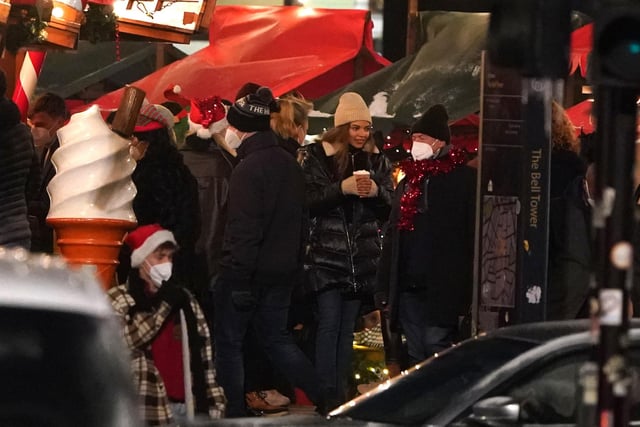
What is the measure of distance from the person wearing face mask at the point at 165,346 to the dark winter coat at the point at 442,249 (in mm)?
3006

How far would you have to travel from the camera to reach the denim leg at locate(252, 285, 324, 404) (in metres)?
11.6

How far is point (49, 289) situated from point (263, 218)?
7.30 m

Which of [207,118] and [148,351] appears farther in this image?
[207,118]

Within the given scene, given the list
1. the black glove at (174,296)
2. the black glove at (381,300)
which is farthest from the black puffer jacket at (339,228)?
the black glove at (174,296)

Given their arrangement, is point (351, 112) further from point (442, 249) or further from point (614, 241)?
point (614, 241)

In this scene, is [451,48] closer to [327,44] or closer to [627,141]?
[327,44]

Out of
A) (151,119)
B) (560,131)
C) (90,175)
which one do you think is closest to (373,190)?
(560,131)

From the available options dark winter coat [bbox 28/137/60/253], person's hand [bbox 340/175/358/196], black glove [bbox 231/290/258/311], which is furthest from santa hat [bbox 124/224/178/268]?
person's hand [bbox 340/175/358/196]

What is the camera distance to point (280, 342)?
1160cm

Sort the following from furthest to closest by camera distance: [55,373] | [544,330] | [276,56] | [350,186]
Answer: [276,56] → [350,186] → [544,330] → [55,373]

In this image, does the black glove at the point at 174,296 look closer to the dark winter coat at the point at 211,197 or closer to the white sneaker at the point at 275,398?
the dark winter coat at the point at 211,197

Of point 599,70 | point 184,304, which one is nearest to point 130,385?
point 599,70

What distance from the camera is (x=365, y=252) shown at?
12242 mm

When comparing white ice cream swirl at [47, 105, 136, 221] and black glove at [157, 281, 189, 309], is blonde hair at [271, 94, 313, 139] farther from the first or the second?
black glove at [157, 281, 189, 309]
